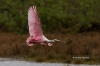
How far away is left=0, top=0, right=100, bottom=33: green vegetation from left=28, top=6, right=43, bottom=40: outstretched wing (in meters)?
12.7

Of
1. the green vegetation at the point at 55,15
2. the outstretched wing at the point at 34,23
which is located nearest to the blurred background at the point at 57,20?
the green vegetation at the point at 55,15

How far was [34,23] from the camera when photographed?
1458 cm

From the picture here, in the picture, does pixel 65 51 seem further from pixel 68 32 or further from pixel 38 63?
pixel 68 32

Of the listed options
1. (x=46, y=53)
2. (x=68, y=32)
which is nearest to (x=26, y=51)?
(x=46, y=53)

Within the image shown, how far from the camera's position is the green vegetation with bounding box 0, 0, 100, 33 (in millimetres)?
28688

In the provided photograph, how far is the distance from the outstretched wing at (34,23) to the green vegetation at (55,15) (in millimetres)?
12672

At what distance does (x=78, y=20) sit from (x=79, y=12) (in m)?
1.13

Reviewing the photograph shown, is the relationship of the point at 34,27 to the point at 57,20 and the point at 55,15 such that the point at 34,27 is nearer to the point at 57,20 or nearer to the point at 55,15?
the point at 57,20

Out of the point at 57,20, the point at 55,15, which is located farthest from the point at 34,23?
the point at 55,15

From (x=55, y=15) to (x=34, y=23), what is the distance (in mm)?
15179

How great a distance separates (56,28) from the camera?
28844mm

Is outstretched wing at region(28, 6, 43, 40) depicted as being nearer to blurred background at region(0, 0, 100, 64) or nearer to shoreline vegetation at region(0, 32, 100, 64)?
shoreline vegetation at region(0, 32, 100, 64)

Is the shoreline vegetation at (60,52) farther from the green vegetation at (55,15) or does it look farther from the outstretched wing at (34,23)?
the green vegetation at (55,15)

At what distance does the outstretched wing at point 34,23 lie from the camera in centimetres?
1438
